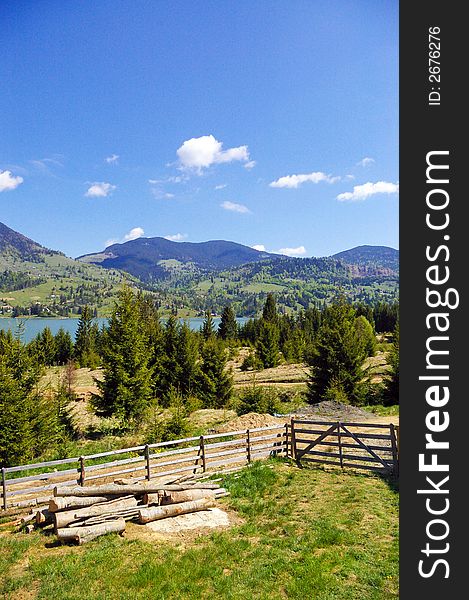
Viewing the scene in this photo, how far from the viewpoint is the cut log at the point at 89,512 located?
9719 millimetres

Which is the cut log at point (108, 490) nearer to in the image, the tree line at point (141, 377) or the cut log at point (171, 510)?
the cut log at point (171, 510)

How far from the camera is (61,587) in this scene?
744cm

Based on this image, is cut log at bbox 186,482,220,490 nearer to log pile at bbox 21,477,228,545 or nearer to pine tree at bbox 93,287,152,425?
log pile at bbox 21,477,228,545

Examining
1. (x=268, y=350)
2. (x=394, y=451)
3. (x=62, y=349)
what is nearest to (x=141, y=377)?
(x=394, y=451)

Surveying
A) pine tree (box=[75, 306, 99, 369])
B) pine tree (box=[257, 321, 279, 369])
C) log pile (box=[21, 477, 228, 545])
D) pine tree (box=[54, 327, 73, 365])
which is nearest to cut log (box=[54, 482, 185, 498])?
log pile (box=[21, 477, 228, 545])

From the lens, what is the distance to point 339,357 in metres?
27.1

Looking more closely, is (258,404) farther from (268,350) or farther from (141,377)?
(268,350)

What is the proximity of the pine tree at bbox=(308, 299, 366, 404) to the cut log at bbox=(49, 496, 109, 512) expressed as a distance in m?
19.1

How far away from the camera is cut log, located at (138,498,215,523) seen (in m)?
10.4

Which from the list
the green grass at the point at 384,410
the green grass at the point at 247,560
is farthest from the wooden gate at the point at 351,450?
the green grass at the point at 384,410

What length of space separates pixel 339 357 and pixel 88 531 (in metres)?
20.7

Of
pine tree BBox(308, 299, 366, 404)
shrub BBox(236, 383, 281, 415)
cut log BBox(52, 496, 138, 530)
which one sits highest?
pine tree BBox(308, 299, 366, 404)

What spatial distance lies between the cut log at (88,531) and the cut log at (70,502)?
77cm

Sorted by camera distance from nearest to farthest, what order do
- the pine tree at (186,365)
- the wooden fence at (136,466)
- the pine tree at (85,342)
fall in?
the wooden fence at (136,466) < the pine tree at (186,365) < the pine tree at (85,342)
